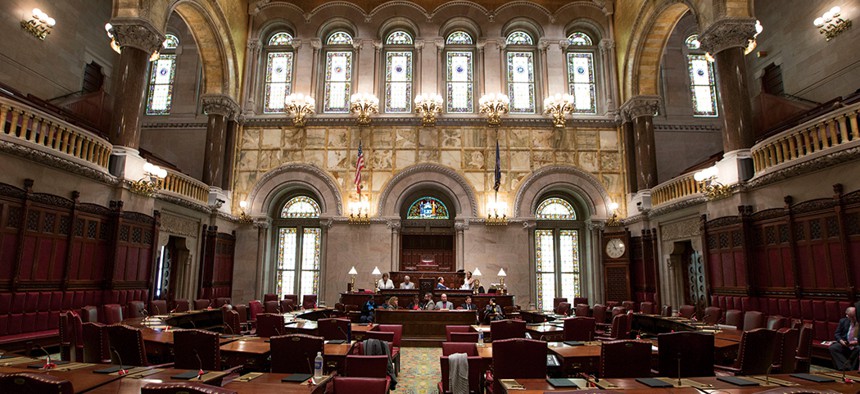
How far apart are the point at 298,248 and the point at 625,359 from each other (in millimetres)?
16292

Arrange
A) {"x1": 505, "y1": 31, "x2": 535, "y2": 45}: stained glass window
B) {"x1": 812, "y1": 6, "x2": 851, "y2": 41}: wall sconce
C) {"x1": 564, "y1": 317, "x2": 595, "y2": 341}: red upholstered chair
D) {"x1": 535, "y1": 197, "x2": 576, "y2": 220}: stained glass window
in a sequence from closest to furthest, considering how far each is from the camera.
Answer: {"x1": 564, "y1": 317, "x2": 595, "y2": 341}: red upholstered chair → {"x1": 812, "y1": 6, "x2": 851, "y2": 41}: wall sconce → {"x1": 535, "y1": 197, "x2": 576, "y2": 220}: stained glass window → {"x1": 505, "y1": 31, "x2": 535, "y2": 45}: stained glass window

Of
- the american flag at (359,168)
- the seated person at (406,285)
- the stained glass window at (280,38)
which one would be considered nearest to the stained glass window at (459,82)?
the american flag at (359,168)

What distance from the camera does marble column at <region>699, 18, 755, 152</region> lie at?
12.9 metres

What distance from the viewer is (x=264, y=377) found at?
16.5 ft

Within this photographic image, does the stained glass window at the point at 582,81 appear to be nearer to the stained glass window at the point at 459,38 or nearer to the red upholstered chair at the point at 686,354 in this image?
the stained glass window at the point at 459,38

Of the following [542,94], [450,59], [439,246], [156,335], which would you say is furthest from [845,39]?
[156,335]

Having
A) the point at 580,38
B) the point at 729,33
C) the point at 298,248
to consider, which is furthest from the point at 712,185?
the point at 298,248

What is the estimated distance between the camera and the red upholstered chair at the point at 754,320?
905cm

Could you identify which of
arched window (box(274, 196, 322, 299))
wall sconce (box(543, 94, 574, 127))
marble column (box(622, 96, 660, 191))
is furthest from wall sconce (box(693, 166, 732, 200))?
arched window (box(274, 196, 322, 299))

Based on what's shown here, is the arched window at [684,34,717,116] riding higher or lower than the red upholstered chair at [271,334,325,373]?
higher

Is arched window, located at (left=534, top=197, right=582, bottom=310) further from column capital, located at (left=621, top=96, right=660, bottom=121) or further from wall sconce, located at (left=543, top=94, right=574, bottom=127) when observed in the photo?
column capital, located at (left=621, top=96, right=660, bottom=121)

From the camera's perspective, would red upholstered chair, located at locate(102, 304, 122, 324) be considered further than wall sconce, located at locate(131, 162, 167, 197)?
No

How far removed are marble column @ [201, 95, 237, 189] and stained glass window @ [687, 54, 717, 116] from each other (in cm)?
1865

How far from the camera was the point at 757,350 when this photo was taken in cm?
605
